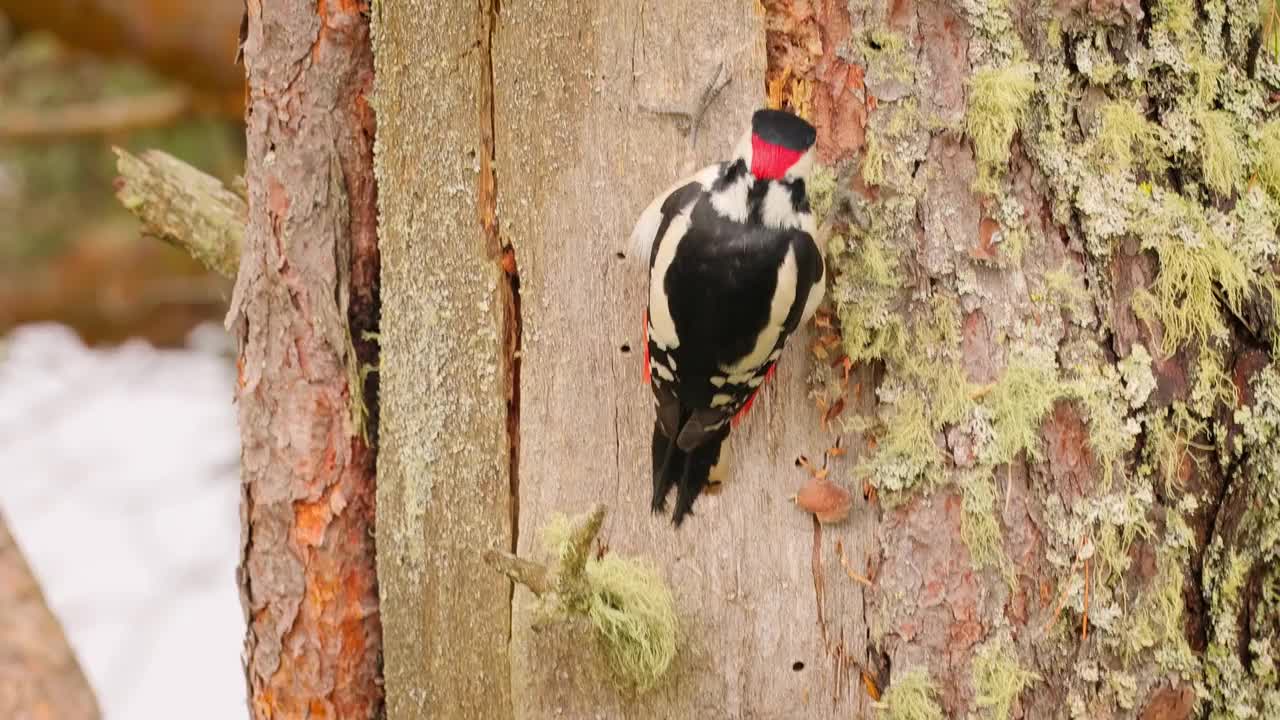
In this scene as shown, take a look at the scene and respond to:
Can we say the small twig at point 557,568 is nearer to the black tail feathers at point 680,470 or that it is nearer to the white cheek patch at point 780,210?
the black tail feathers at point 680,470

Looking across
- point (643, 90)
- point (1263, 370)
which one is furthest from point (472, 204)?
point (1263, 370)

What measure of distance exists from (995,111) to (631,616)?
2.82 ft

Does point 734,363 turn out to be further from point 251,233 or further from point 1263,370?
point 251,233

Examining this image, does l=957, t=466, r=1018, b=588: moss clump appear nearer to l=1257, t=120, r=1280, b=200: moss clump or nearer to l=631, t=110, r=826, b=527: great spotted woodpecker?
l=631, t=110, r=826, b=527: great spotted woodpecker

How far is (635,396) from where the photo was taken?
6.48 ft

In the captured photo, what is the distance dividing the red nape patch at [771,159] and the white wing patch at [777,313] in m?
0.11

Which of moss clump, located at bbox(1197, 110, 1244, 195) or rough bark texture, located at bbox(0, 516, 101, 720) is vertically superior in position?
moss clump, located at bbox(1197, 110, 1244, 195)

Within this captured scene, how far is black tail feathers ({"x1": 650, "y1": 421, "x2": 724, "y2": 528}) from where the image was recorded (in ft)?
6.21

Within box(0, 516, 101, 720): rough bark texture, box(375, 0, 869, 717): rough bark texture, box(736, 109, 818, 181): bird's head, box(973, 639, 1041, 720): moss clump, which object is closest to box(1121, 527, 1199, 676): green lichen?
box(973, 639, 1041, 720): moss clump

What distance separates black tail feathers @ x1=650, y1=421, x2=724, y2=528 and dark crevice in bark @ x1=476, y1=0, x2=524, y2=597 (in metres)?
0.24

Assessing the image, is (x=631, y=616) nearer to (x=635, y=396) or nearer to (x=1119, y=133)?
(x=635, y=396)

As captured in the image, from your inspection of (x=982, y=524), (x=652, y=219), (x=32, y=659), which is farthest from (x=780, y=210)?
(x=32, y=659)

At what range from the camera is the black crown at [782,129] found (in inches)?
67.4

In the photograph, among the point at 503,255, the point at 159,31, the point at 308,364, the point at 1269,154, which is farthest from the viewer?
the point at 159,31
